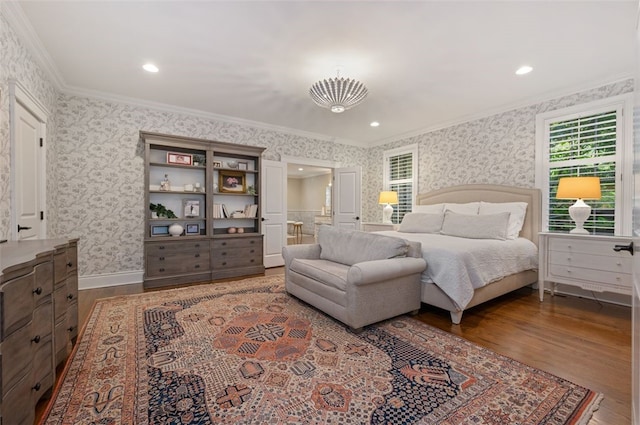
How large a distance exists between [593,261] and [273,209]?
4.50 m

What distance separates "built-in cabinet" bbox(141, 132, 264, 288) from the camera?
4.02 meters

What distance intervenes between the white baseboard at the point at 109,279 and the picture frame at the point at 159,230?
0.60 meters

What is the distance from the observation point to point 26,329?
131 centimetres

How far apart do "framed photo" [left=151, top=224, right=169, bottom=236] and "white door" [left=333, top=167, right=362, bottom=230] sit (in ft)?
10.8

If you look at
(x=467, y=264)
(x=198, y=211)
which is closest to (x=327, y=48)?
(x=467, y=264)

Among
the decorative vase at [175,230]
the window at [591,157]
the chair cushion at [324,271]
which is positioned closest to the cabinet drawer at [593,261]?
the window at [591,157]

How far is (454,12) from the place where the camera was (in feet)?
7.36

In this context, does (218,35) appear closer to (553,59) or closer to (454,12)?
(454,12)

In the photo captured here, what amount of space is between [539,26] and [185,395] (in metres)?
3.86

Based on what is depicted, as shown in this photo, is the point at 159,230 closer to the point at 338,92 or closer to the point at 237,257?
the point at 237,257

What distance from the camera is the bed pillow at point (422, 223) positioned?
423cm

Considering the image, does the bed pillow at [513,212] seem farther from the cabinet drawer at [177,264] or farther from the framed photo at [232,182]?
the cabinet drawer at [177,264]

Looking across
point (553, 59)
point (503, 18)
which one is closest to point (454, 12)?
point (503, 18)

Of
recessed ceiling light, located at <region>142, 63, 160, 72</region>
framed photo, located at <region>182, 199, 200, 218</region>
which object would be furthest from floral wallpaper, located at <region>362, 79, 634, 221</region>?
recessed ceiling light, located at <region>142, 63, 160, 72</region>
